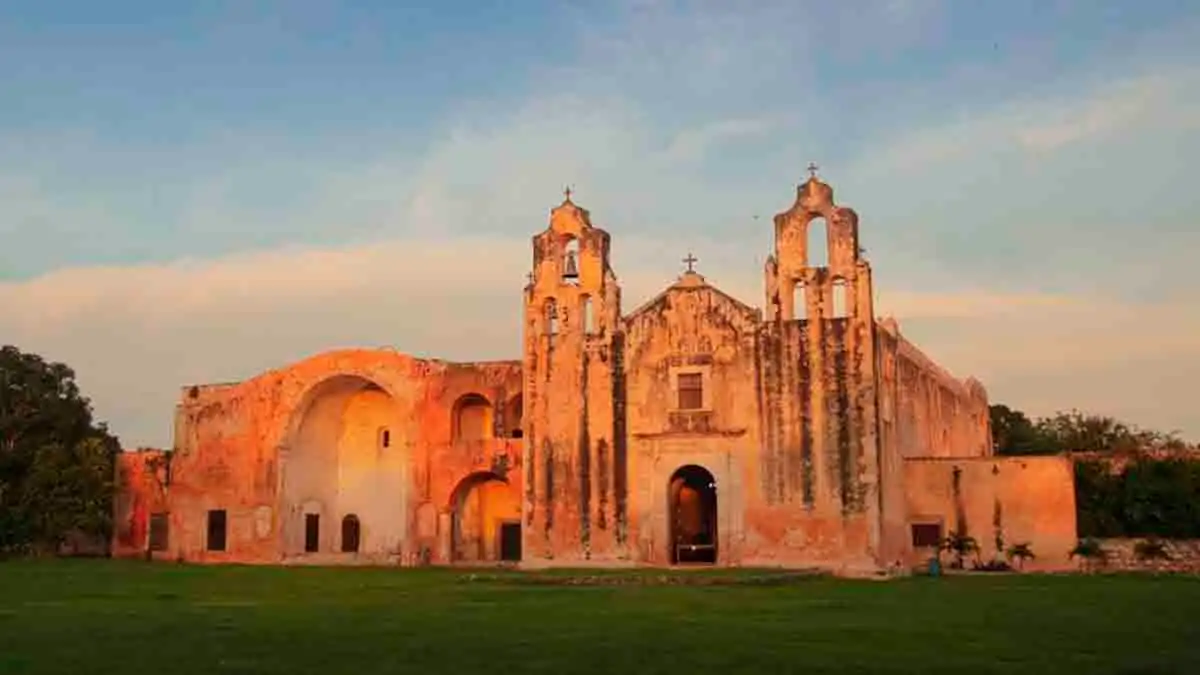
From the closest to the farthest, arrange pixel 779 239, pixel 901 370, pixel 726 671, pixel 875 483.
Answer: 1. pixel 726 671
2. pixel 875 483
3. pixel 779 239
4. pixel 901 370

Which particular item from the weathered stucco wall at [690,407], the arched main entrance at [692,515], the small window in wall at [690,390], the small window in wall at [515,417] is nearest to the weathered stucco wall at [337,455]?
the small window in wall at [515,417]

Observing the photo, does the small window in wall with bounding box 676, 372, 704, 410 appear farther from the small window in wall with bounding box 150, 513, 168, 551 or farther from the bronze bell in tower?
the small window in wall with bounding box 150, 513, 168, 551

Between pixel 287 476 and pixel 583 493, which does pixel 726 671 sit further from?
pixel 287 476

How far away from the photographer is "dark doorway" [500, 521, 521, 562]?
1438 inches

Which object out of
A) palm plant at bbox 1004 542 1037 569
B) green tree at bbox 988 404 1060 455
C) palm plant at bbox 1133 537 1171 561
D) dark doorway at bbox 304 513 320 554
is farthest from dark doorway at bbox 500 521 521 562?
green tree at bbox 988 404 1060 455

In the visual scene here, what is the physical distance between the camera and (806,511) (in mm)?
28938

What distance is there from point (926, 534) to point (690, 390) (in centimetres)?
698

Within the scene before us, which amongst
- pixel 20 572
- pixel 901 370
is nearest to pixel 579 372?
pixel 901 370

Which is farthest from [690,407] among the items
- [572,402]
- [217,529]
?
[217,529]

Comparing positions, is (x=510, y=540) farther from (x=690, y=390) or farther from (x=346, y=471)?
(x=690, y=390)

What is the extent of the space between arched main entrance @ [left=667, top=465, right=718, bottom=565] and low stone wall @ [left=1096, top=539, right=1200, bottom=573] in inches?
369

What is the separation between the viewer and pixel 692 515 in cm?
3406

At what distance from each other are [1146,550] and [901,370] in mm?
7358

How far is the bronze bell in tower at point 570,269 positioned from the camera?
3238cm
